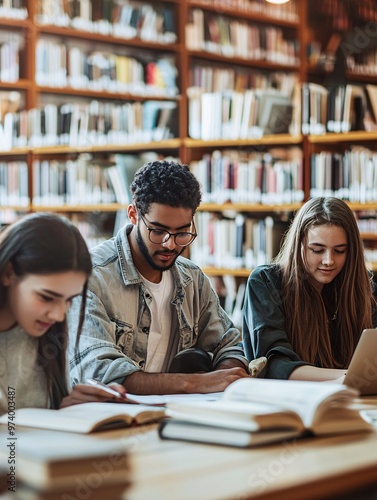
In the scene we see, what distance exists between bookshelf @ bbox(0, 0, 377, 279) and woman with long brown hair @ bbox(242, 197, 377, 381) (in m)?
1.77

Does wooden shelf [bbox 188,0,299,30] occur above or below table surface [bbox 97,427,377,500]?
above

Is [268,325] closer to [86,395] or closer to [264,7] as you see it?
[86,395]

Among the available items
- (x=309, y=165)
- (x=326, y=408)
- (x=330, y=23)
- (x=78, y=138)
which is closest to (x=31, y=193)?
(x=78, y=138)

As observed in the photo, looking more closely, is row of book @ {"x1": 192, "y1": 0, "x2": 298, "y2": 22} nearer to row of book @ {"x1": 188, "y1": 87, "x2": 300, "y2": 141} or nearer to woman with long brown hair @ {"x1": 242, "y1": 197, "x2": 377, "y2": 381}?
row of book @ {"x1": 188, "y1": 87, "x2": 300, "y2": 141}

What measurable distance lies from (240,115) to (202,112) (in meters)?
0.23

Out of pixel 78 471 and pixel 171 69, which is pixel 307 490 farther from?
pixel 171 69

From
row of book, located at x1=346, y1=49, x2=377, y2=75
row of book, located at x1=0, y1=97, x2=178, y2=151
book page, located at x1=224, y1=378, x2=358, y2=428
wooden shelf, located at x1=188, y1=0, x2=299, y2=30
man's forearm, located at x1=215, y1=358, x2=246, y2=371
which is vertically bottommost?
man's forearm, located at x1=215, y1=358, x2=246, y2=371

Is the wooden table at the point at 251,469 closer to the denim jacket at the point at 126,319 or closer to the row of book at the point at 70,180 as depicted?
the denim jacket at the point at 126,319

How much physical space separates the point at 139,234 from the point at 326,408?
3.35 feet

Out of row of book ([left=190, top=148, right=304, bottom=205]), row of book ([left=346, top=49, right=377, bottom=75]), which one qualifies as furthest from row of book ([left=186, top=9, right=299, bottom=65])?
row of book ([left=190, top=148, right=304, bottom=205])

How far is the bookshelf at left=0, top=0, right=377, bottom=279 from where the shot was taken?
194 inches

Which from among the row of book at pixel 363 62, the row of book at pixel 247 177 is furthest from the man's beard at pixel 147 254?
the row of book at pixel 363 62

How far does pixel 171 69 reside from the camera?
19.7 ft

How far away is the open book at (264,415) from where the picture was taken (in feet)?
5.13
